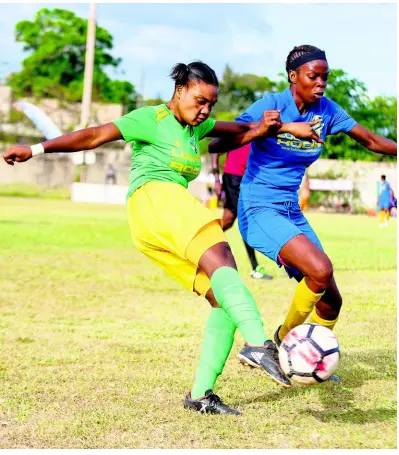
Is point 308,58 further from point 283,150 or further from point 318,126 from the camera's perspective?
point 283,150

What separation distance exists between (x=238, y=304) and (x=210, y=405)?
705 mm

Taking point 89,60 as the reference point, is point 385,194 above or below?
below

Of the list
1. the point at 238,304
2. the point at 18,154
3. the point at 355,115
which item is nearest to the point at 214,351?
the point at 238,304

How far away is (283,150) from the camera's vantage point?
5.96 metres

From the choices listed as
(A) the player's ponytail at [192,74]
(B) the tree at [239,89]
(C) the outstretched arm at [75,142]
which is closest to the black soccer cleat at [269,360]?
(C) the outstretched arm at [75,142]

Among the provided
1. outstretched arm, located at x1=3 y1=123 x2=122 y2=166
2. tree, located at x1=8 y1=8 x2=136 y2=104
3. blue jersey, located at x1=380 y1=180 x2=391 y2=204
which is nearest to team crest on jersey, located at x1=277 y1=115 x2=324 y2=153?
outstretched arm, located at x1=3 y1=123 x2=122 y2=166

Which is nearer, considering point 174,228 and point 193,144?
point 174,228

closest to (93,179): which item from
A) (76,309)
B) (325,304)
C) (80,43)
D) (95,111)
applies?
(95,111)

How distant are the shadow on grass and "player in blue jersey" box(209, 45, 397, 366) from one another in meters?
0.45

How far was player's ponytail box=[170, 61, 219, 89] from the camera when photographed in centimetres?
514

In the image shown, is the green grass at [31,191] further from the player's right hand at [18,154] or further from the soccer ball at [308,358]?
the soccer ball at [308,358]

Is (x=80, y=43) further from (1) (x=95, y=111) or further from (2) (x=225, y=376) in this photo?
(2) (x=225, y=376)

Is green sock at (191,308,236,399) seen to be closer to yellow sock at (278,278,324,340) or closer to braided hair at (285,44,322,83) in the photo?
yellow sock at (278,278,324,340)

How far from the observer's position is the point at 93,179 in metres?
47.0
